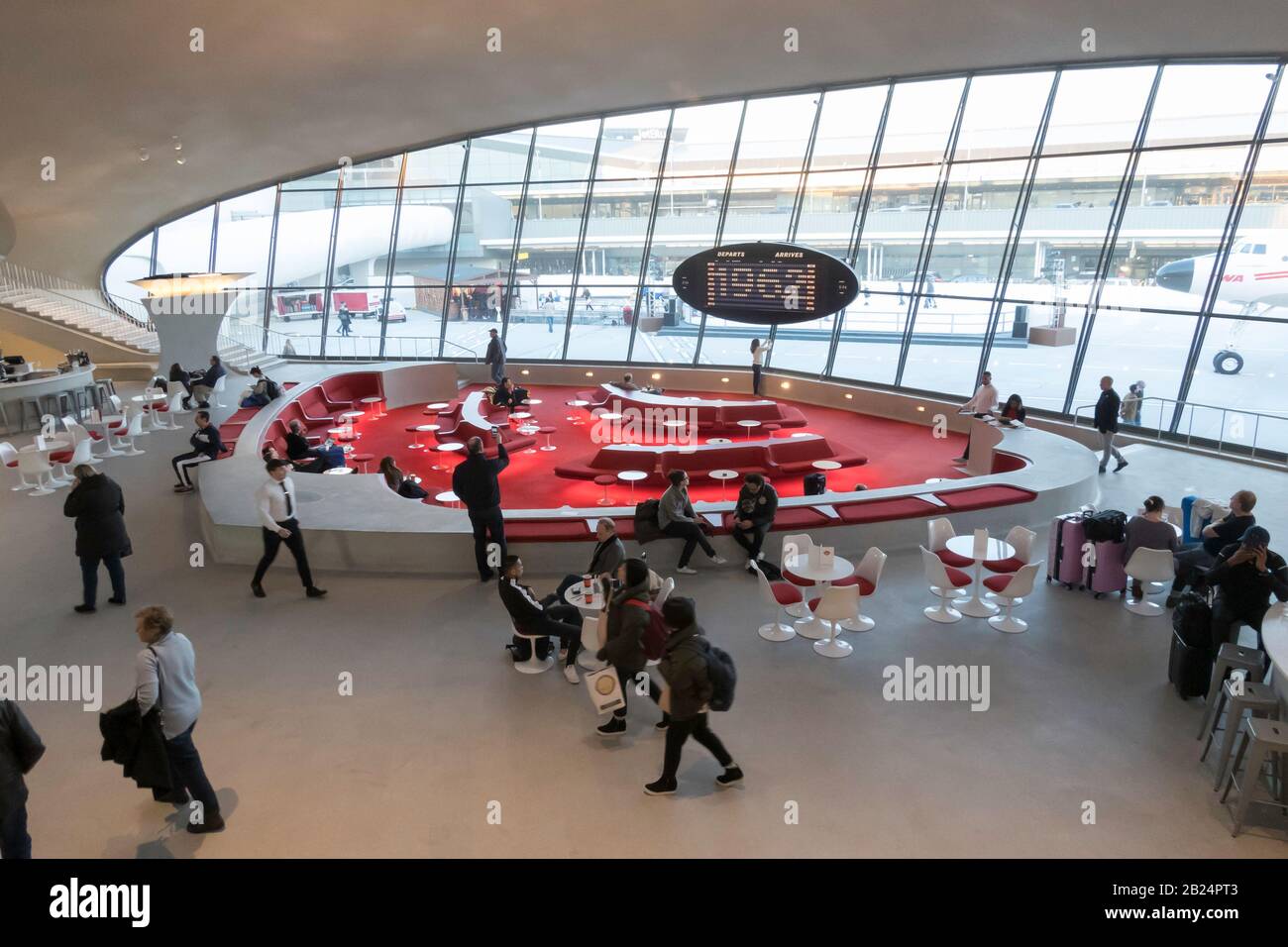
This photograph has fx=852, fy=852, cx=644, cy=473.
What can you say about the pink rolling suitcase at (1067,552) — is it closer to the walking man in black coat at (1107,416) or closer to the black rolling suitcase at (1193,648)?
the black rolling suitcase at (1193,648)

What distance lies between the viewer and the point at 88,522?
295 inches

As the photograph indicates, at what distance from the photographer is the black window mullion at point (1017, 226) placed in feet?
49.6

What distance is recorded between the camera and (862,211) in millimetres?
17875

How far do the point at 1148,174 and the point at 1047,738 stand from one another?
12069 millimetres

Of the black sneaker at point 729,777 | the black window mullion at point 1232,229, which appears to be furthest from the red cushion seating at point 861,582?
the black window mullion at point 1232,229

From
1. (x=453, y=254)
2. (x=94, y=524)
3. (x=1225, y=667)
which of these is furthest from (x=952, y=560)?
(x=453, y=254)

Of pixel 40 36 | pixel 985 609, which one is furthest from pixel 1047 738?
pixel 40 36

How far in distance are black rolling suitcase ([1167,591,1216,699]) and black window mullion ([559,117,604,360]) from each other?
668 inches

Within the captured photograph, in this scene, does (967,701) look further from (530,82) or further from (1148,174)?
(530,82)

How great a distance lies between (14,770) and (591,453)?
11.5 m

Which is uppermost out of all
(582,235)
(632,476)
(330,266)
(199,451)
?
(582,235)

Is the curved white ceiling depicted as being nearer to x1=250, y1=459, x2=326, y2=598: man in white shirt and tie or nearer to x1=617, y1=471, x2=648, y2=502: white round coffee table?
x1=250, y1=459, x2=326, y2=598: man in white shirt and tie

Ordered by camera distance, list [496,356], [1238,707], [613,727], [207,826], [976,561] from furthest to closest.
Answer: [496,356] < [976,561] < [613,727] < [1238,707] < [207,826]

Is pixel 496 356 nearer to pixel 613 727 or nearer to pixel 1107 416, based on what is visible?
pixel 1107 416
